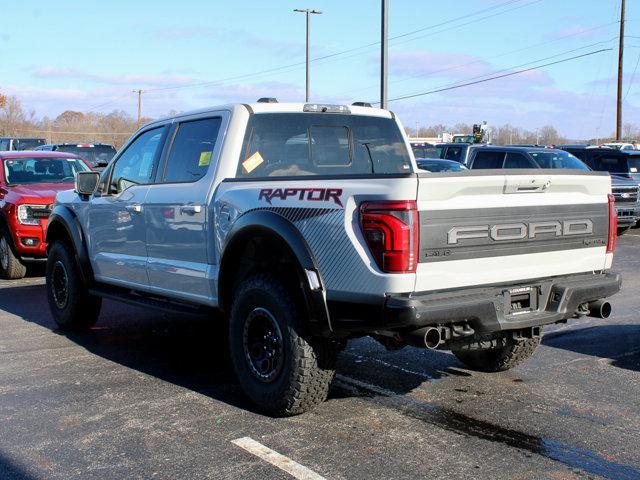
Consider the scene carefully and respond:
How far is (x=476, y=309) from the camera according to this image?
4.53m

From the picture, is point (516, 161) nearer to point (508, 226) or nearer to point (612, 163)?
point (612, 163)

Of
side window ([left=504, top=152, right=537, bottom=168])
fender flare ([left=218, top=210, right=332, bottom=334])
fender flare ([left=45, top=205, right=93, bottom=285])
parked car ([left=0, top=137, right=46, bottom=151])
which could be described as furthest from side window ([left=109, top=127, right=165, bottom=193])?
parked car ([left=0, top=137, right=46, bottom=151])

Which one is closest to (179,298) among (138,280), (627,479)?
(138,280)

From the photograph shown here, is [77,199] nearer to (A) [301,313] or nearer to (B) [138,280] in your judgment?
(B) [138,280]

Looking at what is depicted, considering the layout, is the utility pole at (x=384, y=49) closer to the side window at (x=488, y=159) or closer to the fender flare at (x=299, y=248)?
the side window at (x=488, y=159)

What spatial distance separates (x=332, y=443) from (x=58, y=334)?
Answer: 4139 millimetres

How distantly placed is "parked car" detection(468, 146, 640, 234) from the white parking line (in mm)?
12465

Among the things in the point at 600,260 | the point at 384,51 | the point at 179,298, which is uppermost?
the point at 384,51

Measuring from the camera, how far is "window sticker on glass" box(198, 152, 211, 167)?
589 cm

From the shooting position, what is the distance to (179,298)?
Result: 6.18 metres

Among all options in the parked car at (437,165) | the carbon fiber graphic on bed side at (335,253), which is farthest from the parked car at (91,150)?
the carbon fiber graphic on bed side at (335,253)

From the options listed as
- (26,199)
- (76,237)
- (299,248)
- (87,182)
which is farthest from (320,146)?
(26,199)

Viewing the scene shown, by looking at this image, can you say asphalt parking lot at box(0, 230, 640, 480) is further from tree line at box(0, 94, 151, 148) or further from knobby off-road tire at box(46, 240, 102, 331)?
tree line at box(0, 94, 151, 148)

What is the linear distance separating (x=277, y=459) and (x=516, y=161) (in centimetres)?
1323
